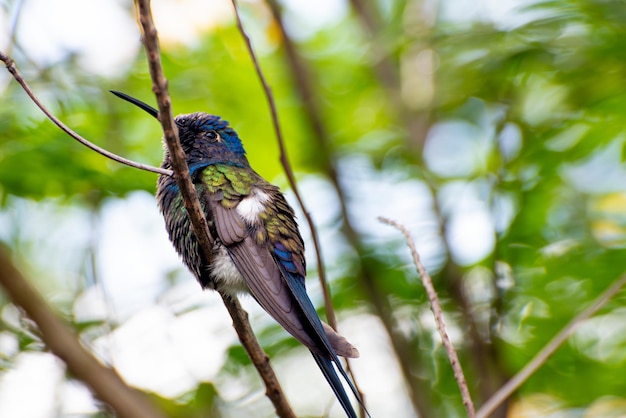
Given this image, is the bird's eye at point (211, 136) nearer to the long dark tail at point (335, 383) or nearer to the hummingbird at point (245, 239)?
the hummingbird at point (245, 239)

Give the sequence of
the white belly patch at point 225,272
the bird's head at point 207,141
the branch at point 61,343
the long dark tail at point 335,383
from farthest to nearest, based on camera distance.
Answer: the bird's head at point 207,141 < the white belly patch at point 225,272 < the long dark tail at point 335,383 < the branch at point 61,343

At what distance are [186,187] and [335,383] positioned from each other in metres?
0.98

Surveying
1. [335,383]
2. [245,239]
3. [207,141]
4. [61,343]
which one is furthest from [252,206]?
[61,343]

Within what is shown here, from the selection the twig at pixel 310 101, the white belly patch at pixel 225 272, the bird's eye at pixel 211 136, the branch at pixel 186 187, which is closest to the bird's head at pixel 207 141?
the bird's eye at pixel 211 136

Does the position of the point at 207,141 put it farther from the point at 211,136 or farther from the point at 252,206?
the point at 252,206

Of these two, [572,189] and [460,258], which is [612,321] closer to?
[460,258]

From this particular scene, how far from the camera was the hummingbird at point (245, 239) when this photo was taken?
3.08 meters

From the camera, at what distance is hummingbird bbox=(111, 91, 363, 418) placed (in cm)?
308

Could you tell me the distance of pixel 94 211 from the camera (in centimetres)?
433

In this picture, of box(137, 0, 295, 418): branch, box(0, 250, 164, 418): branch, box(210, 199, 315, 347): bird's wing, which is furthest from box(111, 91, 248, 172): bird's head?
box(0, 250, 164, 418): branch

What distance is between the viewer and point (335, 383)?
9.18 ft

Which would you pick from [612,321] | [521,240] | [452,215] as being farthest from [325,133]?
[612,321]

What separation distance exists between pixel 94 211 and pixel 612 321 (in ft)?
10.7

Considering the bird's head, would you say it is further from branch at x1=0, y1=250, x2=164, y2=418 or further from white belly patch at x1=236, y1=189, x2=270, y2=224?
branch at x1=0, y1=250, x2=164, y2=418
